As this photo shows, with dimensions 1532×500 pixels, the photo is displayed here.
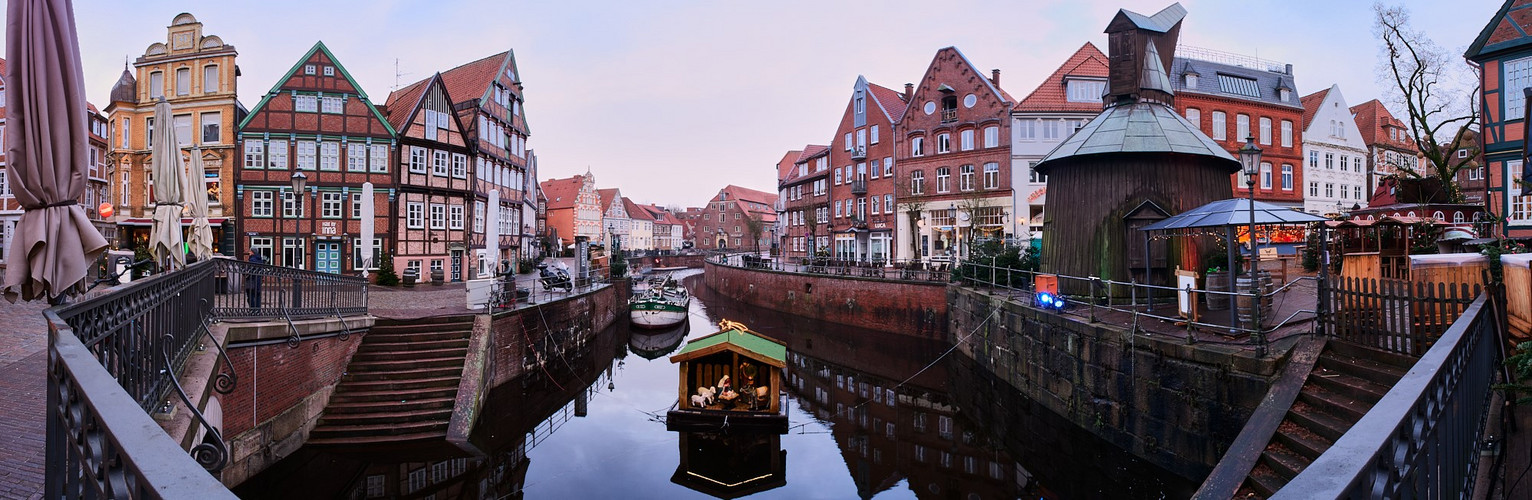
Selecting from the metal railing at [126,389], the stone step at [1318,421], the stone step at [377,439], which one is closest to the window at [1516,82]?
the stone step at [1318,421]

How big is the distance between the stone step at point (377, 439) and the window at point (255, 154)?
21.2 meters

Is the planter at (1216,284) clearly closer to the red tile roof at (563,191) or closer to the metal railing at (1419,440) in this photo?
the metal railing at (1419,440)

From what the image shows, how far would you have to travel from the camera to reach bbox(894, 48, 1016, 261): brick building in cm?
3631

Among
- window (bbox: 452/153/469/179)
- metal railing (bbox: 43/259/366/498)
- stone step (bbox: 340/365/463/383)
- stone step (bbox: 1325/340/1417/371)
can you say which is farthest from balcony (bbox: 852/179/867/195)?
metal railing (bbox: 43/259/366/498)

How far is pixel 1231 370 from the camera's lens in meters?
9.73

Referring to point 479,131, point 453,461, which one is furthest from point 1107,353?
point 479,131

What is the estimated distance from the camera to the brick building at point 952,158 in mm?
36312

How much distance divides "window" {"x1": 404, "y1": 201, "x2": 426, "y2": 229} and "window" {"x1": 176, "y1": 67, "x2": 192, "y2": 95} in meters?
9.75

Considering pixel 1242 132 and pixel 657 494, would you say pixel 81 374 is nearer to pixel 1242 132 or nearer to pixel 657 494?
pixel 657 494

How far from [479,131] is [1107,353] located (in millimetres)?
29241

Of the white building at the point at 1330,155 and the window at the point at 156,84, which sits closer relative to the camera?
the window at the point at 156,84

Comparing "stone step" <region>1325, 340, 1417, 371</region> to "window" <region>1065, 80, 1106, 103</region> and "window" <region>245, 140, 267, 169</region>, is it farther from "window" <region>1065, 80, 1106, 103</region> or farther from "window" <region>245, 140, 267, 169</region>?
"window" <region>245, 140, 267, 169</region>

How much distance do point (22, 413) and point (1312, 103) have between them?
168 feet

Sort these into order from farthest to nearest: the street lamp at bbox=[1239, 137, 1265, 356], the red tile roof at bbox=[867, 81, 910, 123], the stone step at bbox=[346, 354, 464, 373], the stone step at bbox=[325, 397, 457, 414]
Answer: the red tile roof at bbox=[867, 81, 910, 123] < the stone step at bbox=[346, 354, 464, 373] < the stone step at bbox=[325, 397, 457, 414] < the street lamp at bbox=[1239, 137, 1265, 356]
